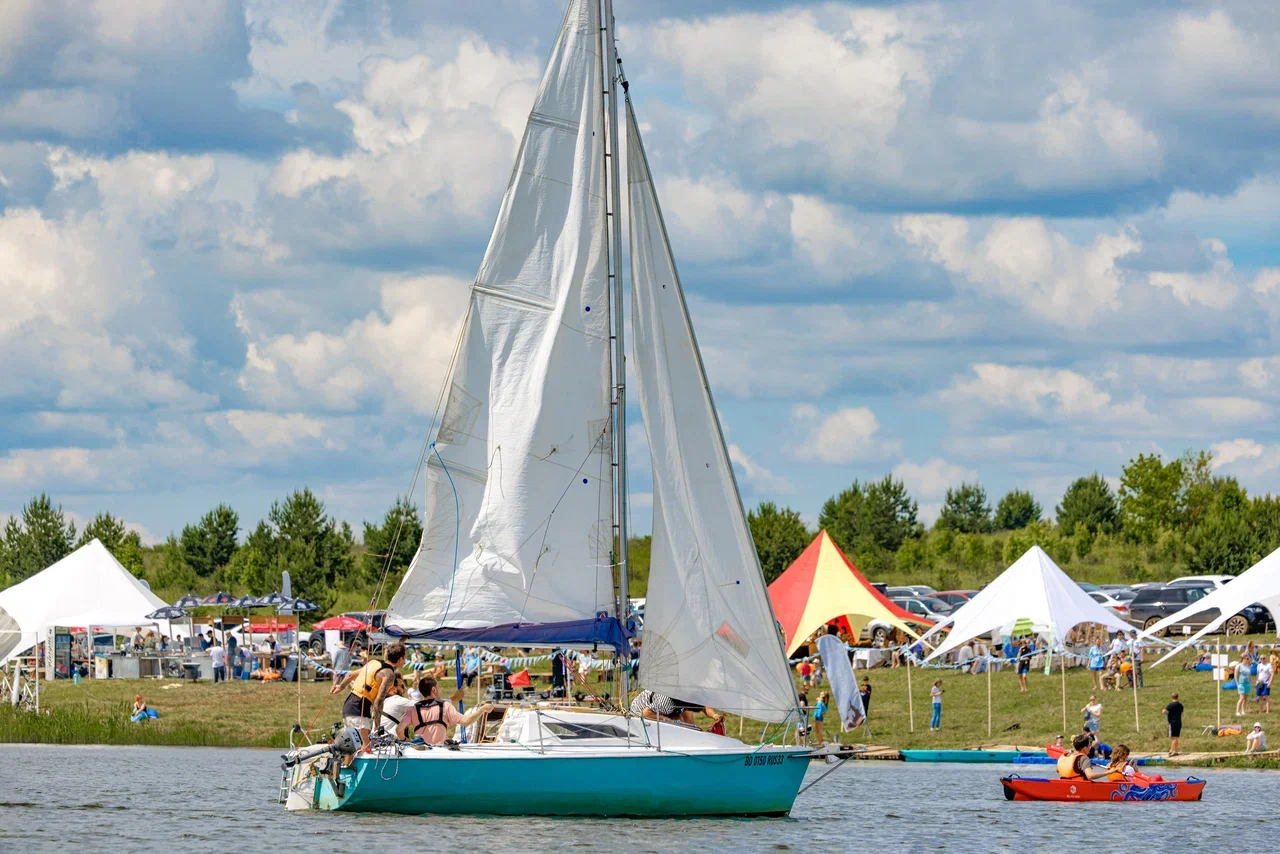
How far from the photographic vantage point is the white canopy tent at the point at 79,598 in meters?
59.7

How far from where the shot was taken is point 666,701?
2666cm

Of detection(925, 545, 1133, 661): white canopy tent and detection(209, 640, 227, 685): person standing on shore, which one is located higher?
detection(925, 545, 1133, 661): white canopy tent

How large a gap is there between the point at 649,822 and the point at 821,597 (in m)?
27.9

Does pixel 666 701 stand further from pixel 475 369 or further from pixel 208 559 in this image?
pixel 208 559

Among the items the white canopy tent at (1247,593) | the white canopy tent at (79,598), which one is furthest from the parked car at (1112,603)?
the white canopy tent at (79,598)

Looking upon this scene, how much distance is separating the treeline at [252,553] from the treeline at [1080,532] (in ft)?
72.7

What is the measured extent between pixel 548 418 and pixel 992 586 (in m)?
26.3

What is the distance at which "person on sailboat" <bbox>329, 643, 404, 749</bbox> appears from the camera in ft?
86.5

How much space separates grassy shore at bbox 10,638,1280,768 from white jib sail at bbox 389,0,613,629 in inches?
626

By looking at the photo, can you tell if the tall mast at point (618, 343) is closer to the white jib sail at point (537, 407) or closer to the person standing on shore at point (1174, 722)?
the white jib sail at point (537, 407)

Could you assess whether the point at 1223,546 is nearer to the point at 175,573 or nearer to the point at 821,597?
the point at 821,597

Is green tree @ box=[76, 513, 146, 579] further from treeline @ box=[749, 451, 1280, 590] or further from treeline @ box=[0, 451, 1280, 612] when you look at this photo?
treeline @ box=[749, 451, 1280, 590]

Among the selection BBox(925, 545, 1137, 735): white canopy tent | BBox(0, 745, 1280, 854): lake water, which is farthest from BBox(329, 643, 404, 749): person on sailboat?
BBox(925, 545, 1137, 735): white canopy tent

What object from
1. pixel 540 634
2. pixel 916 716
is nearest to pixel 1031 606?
pixel 916 716
